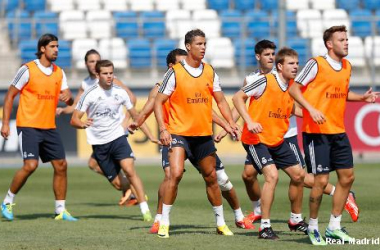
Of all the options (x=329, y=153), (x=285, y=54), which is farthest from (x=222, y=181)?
(x=329, y=153)

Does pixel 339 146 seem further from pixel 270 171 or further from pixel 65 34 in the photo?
pixel 65 34

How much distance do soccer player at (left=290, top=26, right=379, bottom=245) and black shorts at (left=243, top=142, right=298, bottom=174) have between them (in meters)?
0.74

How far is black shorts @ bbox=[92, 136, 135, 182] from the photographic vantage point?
1459 centimetres

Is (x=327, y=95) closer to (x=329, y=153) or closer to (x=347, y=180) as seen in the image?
(x=329, y=153)

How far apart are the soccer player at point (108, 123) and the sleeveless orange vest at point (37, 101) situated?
47 centimetres

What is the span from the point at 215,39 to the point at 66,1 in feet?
17.2

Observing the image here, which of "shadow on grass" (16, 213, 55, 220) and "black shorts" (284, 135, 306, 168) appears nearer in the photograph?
"black shorts" (284, 135, 306, 168)

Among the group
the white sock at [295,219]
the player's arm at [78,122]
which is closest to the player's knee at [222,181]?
the white sock at [295,219]

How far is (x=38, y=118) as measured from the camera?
1418cm

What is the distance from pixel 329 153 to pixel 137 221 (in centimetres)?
388

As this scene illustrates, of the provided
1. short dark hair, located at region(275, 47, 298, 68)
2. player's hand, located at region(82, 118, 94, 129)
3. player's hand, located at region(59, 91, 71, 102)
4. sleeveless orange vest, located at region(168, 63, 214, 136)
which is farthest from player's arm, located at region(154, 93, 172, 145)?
player's hand, located at region(59, 91, 71, 102)

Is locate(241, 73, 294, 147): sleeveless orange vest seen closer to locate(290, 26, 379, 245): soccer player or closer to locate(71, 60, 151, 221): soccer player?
locate(290, 26, 379, 245): soccer player

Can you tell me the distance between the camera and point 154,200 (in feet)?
56.0

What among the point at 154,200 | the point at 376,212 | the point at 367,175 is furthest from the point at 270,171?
the point at 367,175
